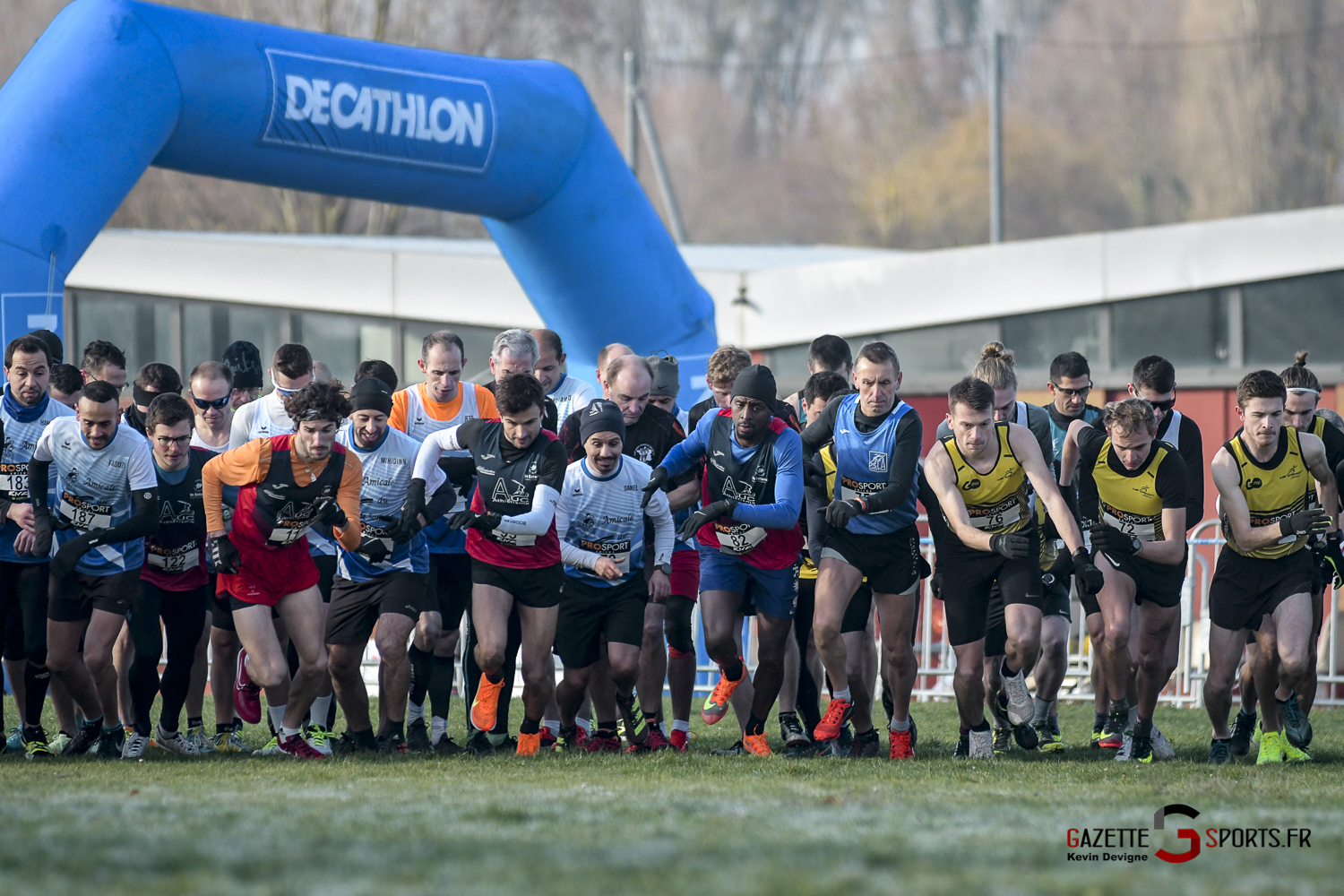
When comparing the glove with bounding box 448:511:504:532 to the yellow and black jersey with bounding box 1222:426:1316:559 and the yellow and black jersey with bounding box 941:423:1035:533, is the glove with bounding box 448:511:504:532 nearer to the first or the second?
the yellow and black jersey with bounding box 941:423:1035:533

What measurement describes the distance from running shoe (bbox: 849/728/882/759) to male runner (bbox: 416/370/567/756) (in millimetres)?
1658

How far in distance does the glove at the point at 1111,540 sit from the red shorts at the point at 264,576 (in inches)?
158

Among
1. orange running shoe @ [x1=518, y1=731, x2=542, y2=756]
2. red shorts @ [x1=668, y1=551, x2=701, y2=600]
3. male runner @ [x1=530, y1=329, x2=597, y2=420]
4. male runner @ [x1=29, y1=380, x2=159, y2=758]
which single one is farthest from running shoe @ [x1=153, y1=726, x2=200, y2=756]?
male runner @ [x1=530, y1=329, x2=597, y2=420]

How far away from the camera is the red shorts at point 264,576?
7.83 meters

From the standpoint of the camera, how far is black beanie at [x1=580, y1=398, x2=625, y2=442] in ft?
26.3

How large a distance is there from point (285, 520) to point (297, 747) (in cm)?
120

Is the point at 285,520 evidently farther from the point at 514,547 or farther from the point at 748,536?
the point at 748,536

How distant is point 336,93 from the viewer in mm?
9797

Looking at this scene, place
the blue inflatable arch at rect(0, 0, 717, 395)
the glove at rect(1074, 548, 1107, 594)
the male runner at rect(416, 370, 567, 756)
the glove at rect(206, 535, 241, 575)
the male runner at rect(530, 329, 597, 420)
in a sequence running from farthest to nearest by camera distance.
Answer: the male runner at rect(530, 329, 597, 420) → the blue inflatable arch at rect(0, 0, 717, 395) → the male runner at rect(416, 370, 567, 756) → the glove at rect(1074, 548, 1107, 594) → the glove at rect(206, 535, 241, 575)

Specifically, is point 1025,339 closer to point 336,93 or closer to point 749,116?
point 336,93

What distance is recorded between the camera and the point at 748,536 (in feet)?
26.7

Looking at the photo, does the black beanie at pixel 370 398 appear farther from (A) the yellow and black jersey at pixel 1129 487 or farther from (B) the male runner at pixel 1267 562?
(B) the male runner at pixel 1267 562

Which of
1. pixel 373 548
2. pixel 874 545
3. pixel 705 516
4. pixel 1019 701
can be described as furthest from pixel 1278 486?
pixel 373 548

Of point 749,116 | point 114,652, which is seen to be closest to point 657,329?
point 114,652
